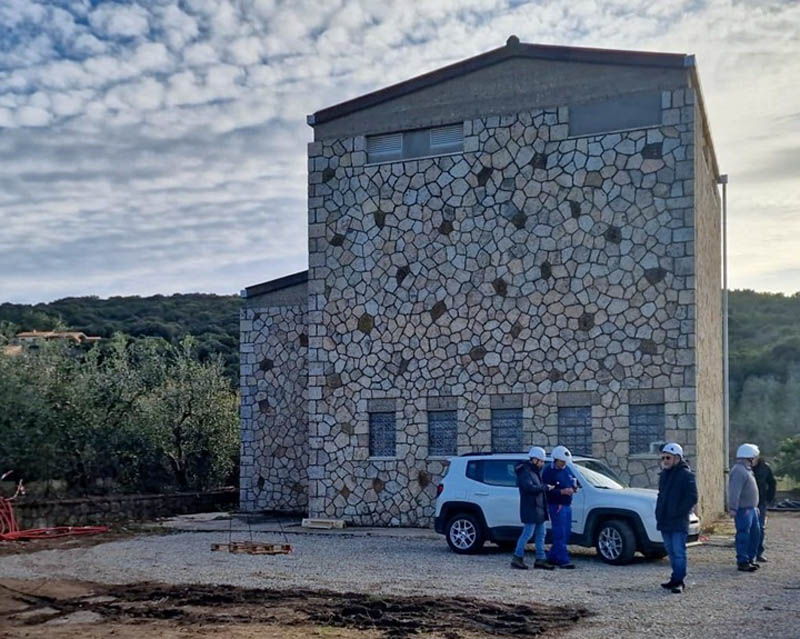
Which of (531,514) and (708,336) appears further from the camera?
(708,336)

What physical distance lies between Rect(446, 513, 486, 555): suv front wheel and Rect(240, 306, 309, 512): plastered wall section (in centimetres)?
930

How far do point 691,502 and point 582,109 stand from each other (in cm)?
1024

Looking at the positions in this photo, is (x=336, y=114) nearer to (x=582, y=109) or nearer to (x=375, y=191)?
(x=375, y=191)

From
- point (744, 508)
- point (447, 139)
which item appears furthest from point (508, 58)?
point (744, 508)

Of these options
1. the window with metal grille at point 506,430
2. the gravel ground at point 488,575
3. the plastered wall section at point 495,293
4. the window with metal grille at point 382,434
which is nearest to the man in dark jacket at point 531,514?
the gravel ground at point 488,575

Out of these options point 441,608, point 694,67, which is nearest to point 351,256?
point 694,67

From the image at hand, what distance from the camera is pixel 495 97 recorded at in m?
22.6

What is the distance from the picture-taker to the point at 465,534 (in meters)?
17.9

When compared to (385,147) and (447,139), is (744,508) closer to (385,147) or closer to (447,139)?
(447,139)

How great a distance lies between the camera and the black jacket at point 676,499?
45.2 feet

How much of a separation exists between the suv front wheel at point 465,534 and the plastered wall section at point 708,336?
5307mm

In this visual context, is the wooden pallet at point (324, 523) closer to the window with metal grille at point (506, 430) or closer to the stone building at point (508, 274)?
the stone building at point (508, 274)

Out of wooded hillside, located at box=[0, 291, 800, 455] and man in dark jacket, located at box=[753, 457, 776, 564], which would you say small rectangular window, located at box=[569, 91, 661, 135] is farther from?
wooded hillside, located at box=[0, 291, 800, 455]

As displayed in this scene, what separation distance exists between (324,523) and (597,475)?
24.9 ft
